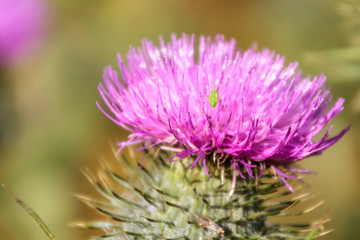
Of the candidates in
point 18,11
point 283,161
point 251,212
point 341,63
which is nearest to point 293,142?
point 283,161

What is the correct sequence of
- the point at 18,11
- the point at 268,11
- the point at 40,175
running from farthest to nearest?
the point at 268,11 < the point at 18,11 < the point at 40,175

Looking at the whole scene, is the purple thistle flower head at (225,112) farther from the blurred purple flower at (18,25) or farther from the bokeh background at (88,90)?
the blurred purple flower at (18,25)

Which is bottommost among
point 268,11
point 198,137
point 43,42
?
point 198,137

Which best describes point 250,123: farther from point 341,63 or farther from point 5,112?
point 5,112

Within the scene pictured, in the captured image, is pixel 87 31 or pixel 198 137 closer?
pixel 198 137

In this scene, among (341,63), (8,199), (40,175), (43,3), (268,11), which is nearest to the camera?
(341,63)

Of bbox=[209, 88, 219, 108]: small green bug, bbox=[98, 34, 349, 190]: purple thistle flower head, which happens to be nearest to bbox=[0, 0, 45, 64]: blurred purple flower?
bbox=[98, 34, 349, 190]: purple thistle flower head

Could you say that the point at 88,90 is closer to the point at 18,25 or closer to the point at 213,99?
the point at 18,25

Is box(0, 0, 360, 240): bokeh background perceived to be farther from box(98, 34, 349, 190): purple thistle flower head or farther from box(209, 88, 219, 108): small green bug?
box(209, 88, 219, 108): small green bug
